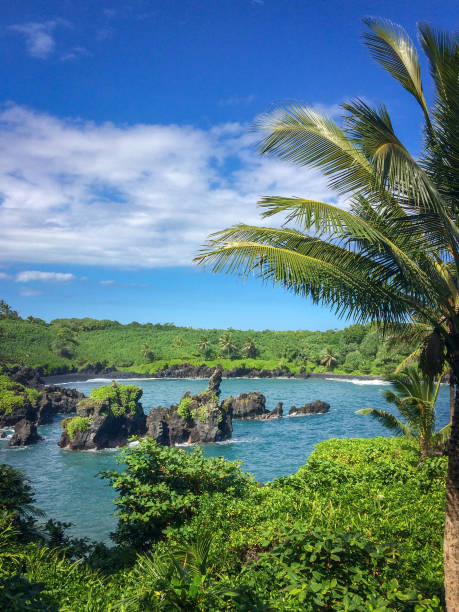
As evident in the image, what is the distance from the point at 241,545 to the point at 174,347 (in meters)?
96.3

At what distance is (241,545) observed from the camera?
590cm

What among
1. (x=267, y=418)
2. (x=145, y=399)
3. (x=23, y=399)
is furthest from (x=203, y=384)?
(x=23, y=399)

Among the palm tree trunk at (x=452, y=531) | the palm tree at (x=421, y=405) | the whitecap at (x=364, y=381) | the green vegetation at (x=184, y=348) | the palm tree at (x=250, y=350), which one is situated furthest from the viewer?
the palm tree at (x=250, y=350)

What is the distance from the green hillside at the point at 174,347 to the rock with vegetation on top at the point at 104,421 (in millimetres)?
45883

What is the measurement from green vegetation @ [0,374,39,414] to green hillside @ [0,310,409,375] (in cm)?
→ 3539

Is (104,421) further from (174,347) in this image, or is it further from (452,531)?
(174,347)

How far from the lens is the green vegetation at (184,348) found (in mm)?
81000

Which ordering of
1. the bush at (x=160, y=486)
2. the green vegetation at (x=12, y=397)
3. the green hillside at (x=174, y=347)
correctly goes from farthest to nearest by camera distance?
the green hillside at (x=174, y=347)
the green vegetation at (x=12, y=397)
the bush at (x=160, y=486)

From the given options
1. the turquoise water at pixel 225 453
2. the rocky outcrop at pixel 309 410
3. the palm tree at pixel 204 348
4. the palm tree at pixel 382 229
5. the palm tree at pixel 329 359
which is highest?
the palm tree at pixel 382 229

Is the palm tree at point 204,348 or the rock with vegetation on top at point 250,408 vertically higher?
the palm tree at point 204,348

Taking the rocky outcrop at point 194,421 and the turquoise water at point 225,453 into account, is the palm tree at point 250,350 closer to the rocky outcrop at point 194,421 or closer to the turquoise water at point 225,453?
the turquoise water at point 225,453

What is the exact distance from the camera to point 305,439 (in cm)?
3528

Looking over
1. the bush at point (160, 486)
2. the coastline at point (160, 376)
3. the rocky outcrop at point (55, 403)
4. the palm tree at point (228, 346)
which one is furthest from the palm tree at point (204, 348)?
the bush at point (160, 486)

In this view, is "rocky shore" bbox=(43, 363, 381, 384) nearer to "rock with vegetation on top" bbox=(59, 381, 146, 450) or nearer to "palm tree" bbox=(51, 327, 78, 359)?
"palm tree" bbox=(51, 327, 78, 359)
